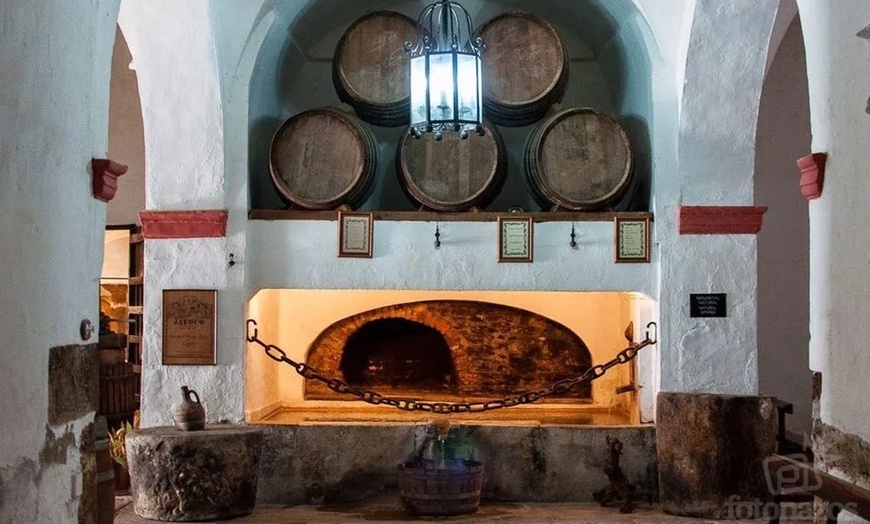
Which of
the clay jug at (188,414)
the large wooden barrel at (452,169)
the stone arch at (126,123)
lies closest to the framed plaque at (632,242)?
the large wooden barrel at (452,169)

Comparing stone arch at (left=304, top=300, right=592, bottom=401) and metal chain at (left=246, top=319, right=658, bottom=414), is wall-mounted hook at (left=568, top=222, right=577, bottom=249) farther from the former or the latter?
stone arch at (left=304, top=300, right=592, bottom=401)

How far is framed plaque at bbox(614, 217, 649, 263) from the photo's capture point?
6.57 meters

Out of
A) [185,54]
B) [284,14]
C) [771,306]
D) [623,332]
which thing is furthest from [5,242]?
[771,306]

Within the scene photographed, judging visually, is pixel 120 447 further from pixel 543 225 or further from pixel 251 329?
pixel 543 225

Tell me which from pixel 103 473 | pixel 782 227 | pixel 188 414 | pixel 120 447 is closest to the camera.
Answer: pixel 103 473

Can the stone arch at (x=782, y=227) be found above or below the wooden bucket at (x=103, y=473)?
above

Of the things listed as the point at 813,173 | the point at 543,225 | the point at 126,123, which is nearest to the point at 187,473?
the point at 543,225

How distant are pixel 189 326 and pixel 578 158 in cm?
290

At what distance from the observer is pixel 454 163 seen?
6.79 meters

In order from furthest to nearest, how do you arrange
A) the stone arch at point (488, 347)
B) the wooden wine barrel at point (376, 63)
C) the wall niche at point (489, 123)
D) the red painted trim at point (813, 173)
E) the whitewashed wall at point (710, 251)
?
the stone arch at point (488, 347) < the wooden wine barrel at point (376, 63) < the wall niche at point (489, 123) < the whitewashed wall at point (710, 251) < the red painted trim at point (813, 173)

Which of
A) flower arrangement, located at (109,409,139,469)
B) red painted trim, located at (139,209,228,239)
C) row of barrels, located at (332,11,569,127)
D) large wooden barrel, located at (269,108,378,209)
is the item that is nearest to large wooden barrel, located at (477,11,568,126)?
row of barrels, located at (332,11,569,127)

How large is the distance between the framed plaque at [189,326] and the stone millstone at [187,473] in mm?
742

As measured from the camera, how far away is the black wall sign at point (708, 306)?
641cm

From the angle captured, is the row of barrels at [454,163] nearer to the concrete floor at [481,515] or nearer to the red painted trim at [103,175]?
the concrete floor at [481,515]
